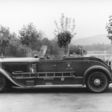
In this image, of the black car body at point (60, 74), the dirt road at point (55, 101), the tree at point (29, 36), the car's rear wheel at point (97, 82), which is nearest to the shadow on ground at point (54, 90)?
the dirt road at point (55, 101)

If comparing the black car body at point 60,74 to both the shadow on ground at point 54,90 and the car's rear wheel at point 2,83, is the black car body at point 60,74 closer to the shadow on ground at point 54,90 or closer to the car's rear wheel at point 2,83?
the car's rear wheel at point 2,83

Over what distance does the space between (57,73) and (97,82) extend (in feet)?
4.39

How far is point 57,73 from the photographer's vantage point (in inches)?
331

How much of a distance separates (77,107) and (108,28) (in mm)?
21826

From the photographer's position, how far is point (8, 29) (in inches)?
1791

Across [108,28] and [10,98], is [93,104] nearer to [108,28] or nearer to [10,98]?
[10,98]

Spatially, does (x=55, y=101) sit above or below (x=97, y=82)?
below

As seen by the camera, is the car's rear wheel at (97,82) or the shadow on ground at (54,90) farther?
the shadow on ground at (54,90)

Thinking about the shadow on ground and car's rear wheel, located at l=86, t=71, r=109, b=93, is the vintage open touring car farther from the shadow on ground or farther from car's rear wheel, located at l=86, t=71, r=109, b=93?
the shadow on ground

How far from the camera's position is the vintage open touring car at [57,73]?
8297mm

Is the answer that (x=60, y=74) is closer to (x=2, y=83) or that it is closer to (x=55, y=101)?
(x=55, y=101)

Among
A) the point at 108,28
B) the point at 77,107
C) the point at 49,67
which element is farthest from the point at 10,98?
the point at 108,28

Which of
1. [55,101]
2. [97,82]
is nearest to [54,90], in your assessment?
[97,82]

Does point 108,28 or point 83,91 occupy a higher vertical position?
point 108,28
